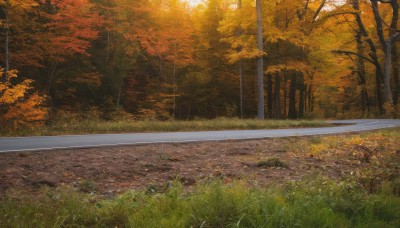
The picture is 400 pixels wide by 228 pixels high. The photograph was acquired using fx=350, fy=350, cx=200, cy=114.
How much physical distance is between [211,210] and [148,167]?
141 inches

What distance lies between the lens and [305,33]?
85.3ft

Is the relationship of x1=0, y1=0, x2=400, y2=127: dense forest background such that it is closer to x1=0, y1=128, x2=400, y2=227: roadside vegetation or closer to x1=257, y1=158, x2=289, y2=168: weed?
x1=257, y1=158, x2=289, y2=168: weed

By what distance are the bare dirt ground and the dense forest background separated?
501 inches

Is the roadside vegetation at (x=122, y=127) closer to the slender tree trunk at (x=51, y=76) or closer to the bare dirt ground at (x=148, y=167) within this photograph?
the bare dirt ground at (x=148, y=167)

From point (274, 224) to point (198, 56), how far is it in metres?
27.1

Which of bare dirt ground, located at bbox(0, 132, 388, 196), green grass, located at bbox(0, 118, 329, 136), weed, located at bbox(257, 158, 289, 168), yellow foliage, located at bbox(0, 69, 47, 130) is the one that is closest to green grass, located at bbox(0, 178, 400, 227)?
bare dirt ground, located at bbox(0, 132, 388, 196)

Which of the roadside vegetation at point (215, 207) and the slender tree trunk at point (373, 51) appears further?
the slender tree trunk at point (373, 51)

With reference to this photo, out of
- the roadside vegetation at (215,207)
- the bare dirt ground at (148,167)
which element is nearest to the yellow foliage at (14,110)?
the bare dirt ground at (148,167)

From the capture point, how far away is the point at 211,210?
13.8 ft

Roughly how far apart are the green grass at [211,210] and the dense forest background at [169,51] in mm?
17033

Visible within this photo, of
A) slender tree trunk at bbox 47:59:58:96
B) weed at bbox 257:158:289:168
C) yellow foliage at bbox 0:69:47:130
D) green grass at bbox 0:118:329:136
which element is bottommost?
weed at bbox 257:158:289:168

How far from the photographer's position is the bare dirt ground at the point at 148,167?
630cm

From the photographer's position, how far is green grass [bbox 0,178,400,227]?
13.4ft

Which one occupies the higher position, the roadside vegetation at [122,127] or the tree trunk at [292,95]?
the tree trunk at [292,95]
